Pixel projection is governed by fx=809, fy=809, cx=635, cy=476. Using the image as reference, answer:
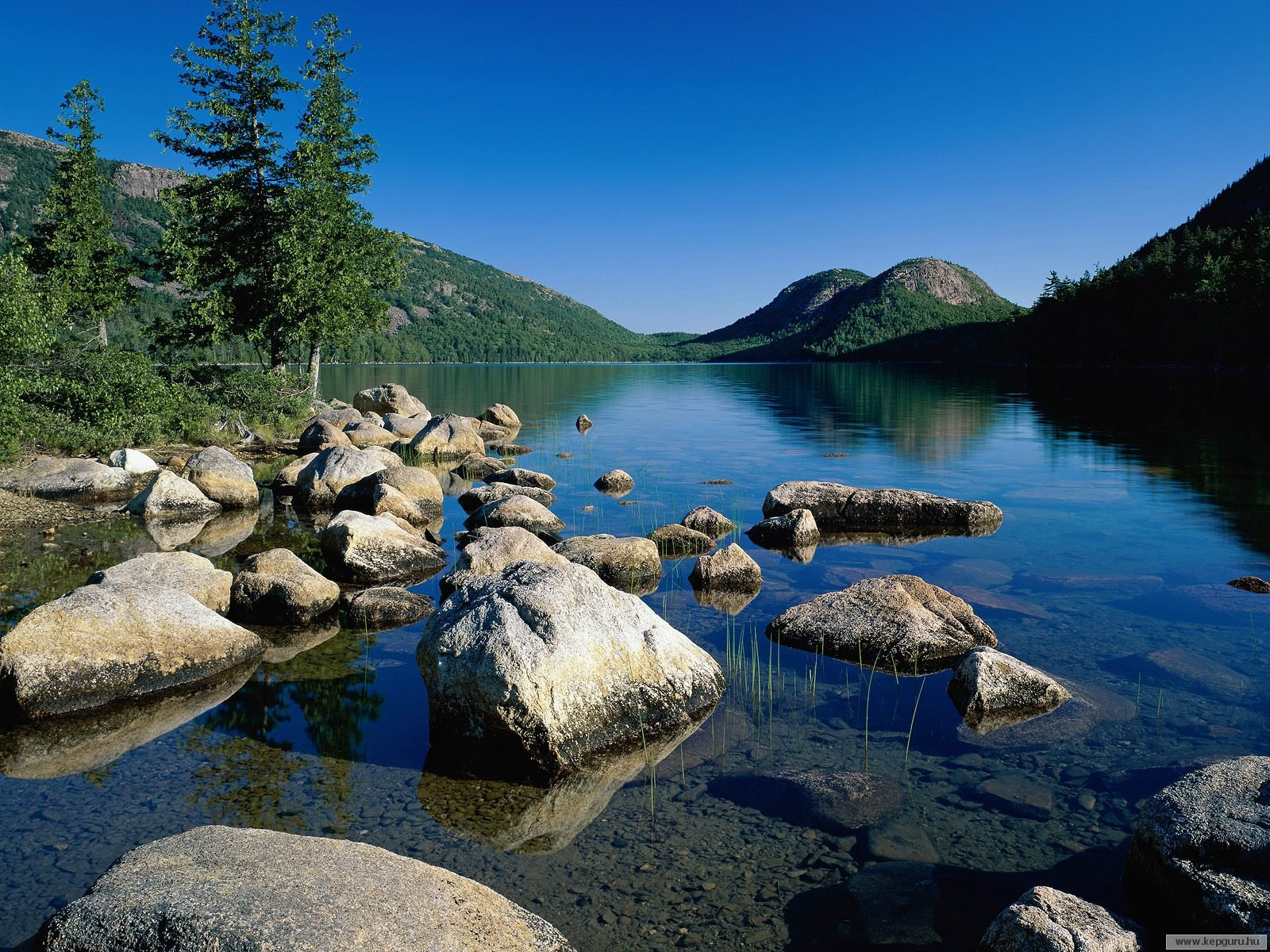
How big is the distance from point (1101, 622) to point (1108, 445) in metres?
26.7

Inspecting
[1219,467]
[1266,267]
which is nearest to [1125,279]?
[1266,267]

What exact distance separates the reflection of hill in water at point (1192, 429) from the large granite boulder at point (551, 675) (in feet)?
47.8

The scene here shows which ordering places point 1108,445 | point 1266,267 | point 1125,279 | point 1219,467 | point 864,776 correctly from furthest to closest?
1. point 1125,279
2. point 1266,267
3. point 1108,445
4. point 1219,467
5. point 864,776

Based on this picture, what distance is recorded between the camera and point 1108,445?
3478 centimetres

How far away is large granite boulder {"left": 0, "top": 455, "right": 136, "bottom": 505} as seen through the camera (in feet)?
64.6

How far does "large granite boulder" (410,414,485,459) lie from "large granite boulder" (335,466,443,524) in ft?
31.5

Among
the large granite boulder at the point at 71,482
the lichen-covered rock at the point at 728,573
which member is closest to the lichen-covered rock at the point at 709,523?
the lichen-covered rock at the point at 728,573

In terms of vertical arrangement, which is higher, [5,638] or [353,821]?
[5,638]

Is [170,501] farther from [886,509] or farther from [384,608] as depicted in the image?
[886,509]

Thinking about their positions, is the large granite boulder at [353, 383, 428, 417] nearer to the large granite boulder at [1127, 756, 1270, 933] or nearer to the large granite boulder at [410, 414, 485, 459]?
the large granite boulder at [410, 414, 485, 459]

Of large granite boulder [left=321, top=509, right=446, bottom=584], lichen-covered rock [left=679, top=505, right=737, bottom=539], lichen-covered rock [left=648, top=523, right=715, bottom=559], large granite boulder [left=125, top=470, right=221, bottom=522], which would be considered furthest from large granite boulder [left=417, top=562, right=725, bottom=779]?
large granite boulder [left=125, top=470, right=221, bottom=522]

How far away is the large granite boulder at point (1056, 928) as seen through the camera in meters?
4.73

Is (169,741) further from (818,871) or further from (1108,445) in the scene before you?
(1108,445)

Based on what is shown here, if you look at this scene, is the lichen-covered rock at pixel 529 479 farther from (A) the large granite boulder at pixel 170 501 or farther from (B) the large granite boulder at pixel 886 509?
(A) the large granite boulder at pixel 170 501
